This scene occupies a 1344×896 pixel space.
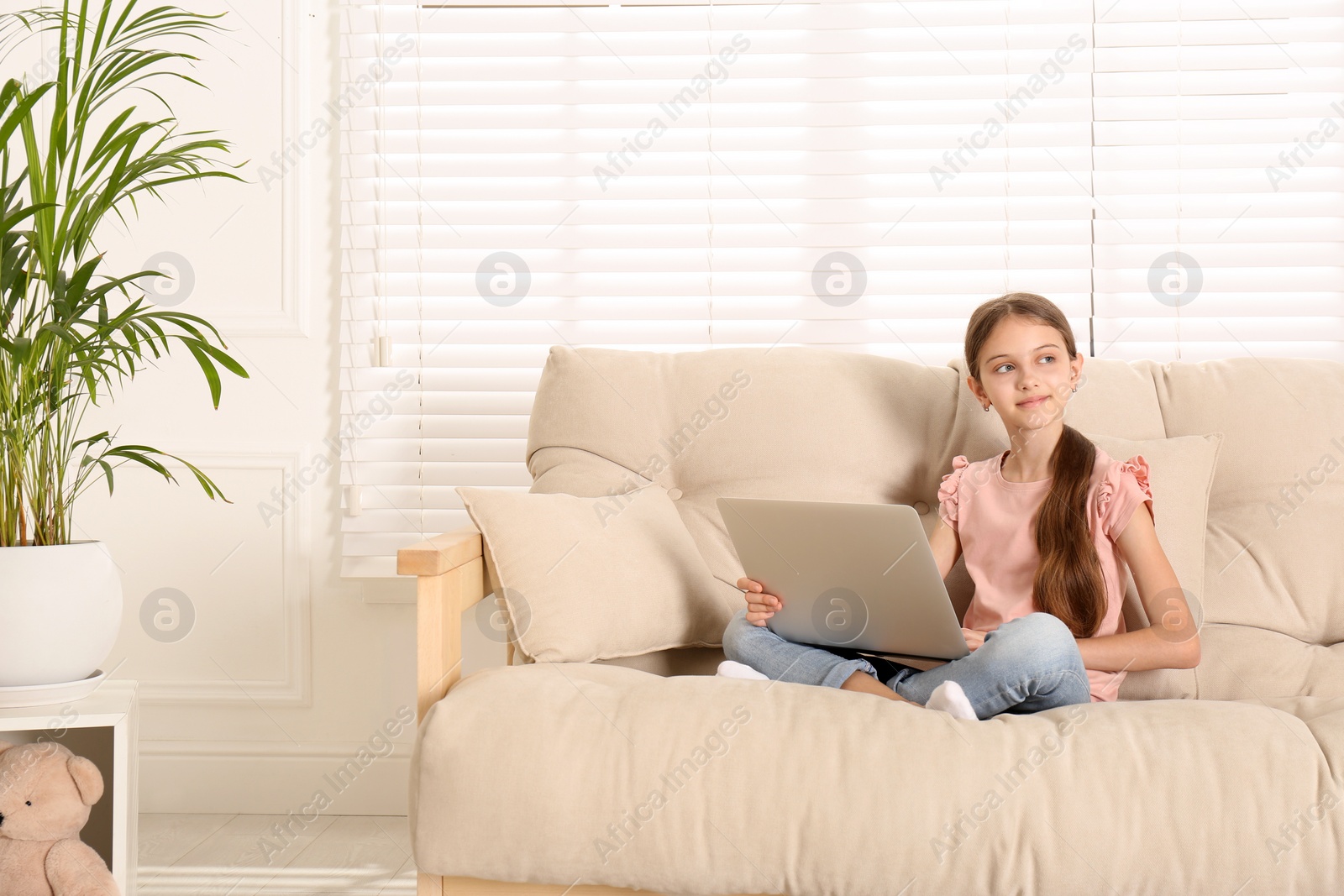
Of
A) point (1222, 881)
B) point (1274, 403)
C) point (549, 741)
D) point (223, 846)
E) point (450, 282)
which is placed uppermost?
point (450, 282)

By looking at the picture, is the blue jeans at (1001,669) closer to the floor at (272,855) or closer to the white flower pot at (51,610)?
the floor at (272,855)

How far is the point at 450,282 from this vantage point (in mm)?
2145

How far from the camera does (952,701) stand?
1185 millimetres

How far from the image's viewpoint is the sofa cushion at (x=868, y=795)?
3.42 feet

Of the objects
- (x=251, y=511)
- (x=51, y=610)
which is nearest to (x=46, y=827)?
(x=51, y=610)

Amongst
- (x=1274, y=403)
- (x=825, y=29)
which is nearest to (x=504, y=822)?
(x=1274, y=403)

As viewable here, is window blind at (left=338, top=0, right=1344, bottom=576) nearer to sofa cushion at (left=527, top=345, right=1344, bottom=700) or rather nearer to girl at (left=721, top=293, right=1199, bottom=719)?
sofa cushion at (left=527, top=345, right=1344, bottom=700)

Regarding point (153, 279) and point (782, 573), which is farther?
point (153, 279)

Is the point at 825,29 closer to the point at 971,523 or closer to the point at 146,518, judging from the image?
the point at 971,523

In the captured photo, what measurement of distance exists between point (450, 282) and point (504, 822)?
1332 mm

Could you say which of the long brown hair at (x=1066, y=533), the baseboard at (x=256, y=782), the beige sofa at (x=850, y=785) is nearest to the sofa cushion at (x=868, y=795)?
the beige sofa at (x=850, y=785)

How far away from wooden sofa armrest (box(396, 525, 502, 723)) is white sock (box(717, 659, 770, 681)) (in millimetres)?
372

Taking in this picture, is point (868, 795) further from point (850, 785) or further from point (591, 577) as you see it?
point (591, 577)

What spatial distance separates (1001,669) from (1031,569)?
0.32 meters
